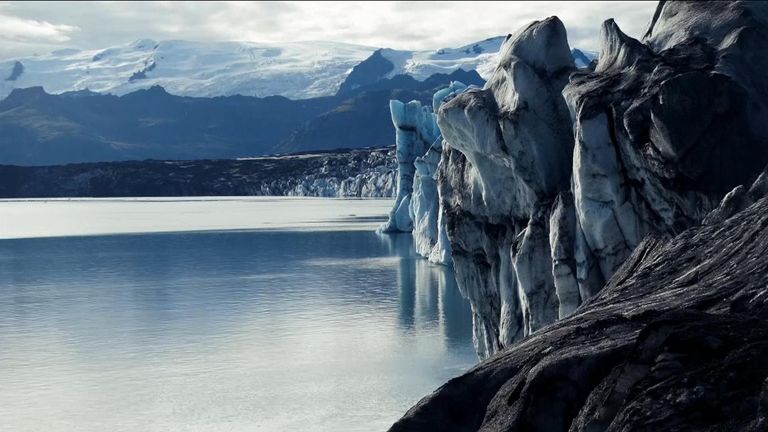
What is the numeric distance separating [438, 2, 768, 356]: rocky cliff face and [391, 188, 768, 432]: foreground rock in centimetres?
439

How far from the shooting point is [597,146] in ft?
55.7

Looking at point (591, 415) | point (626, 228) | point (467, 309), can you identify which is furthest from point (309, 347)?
point (591, 415)

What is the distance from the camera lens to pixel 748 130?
16.2 meters

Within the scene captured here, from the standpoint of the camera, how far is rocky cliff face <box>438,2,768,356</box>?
52.3 feet

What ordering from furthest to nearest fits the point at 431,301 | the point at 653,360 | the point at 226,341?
the point at 431,301 < the point at 226,341 < the point at 653,360

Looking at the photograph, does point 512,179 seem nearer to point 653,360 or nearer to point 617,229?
point 617,229

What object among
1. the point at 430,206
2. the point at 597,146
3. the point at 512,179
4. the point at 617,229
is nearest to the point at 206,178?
the point at 430,206

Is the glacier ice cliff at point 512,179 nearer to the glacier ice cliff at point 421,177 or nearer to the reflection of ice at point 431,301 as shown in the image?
the reflection of ice at point 431,301

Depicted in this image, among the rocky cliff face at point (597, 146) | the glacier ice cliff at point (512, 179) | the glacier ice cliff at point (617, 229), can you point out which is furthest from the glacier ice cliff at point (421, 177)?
the glacier ice cliff at point (617, 229)

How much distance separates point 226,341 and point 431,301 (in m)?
12.5

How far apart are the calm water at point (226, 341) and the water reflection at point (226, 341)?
0.07 metres

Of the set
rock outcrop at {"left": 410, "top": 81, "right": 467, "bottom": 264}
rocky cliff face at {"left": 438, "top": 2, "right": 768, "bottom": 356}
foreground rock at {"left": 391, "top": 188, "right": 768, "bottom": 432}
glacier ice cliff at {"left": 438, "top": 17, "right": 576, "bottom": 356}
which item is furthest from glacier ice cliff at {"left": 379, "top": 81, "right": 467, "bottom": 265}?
foreground rock at {"left": 391, "top": 188, "right": 768, "bottom": 432}

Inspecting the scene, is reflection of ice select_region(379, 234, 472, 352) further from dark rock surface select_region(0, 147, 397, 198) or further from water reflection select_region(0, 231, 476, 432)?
dark rock surface select_region(0, 147, 397, 198)

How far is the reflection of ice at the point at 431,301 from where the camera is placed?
35.2 m
